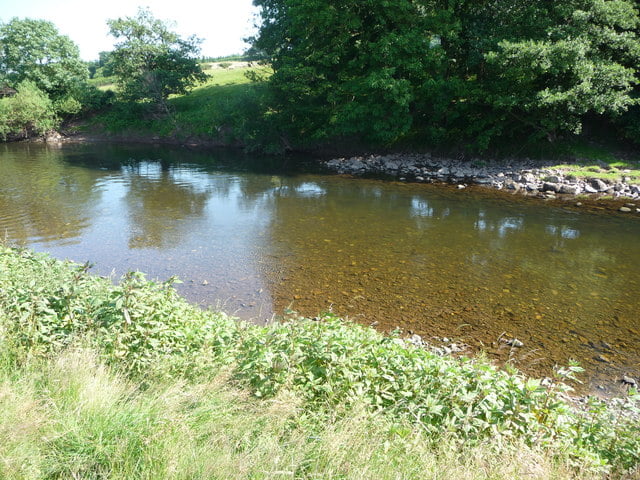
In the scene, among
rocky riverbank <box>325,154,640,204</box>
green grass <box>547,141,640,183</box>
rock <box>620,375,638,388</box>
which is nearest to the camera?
rock <box>620,375,638,388</box>

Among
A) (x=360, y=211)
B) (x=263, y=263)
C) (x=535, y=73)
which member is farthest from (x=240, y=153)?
(x=263, y=263)

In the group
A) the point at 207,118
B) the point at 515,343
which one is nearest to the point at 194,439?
the point at 515,343

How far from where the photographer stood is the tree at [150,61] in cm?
4566

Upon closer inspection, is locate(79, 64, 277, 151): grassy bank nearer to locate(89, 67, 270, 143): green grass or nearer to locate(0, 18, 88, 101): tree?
locate(89, 67, 270, 143): green grass

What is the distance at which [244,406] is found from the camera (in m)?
4.52

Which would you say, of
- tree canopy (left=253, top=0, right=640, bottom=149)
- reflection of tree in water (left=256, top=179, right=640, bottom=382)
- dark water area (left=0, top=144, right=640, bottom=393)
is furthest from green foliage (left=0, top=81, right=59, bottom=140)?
reflection of tree in water (left=256, top=179, right=640, bottom=382)

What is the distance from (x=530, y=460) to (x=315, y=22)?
2791 cm

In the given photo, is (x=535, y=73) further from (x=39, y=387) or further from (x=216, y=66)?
(x=216, y=66)

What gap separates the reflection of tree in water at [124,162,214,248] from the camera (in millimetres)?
15425

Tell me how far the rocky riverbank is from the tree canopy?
156cm

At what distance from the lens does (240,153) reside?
37.1 m

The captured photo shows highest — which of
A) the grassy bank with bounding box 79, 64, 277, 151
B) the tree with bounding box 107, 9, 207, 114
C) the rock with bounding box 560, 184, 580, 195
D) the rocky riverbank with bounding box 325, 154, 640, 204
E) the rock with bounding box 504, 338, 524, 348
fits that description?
the tree with bounding box 107, 9, 207, 114

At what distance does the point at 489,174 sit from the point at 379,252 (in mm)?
14226

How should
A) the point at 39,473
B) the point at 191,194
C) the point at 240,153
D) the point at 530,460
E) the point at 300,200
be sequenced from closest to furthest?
the point at 39,473 < the point at 530,460 < the point at 300,200 < the point at 191,194 < the point at 240,153
